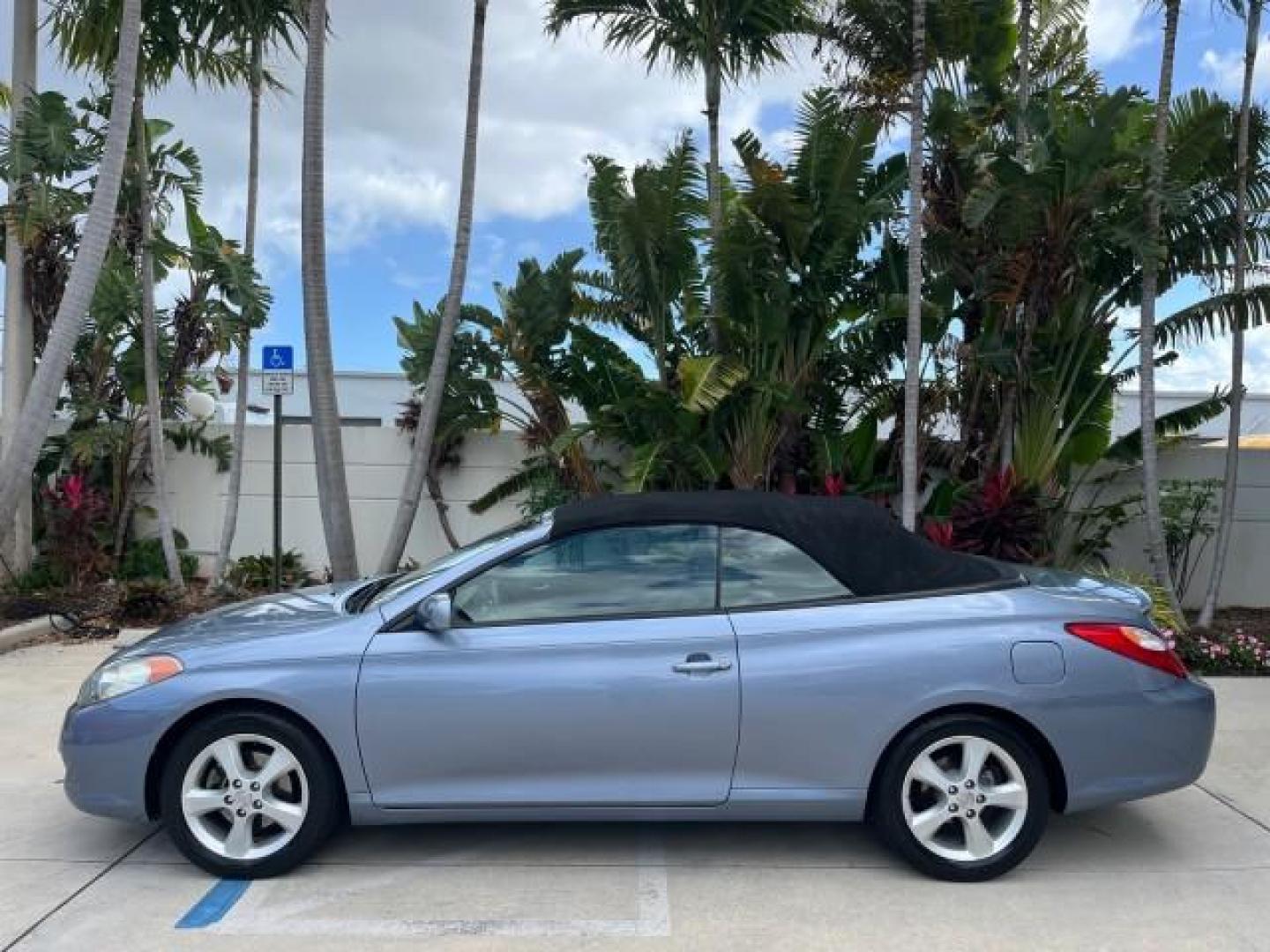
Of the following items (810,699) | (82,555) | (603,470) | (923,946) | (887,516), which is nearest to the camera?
(923,946)

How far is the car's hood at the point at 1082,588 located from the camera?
4316 millimetres

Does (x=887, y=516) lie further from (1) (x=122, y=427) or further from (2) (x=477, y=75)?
(1) (x=122, y=427)

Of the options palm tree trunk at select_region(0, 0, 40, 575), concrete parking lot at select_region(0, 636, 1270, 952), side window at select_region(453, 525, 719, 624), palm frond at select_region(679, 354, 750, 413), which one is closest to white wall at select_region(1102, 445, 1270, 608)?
palm frond at select_region(679, 354, 750, 413)

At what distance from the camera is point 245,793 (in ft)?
13.2

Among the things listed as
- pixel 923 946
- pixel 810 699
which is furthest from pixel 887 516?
pixel 923 946

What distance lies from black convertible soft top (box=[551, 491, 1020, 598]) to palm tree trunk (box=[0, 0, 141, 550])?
557cm

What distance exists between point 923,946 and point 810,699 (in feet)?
3.06

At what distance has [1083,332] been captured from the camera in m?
9.77

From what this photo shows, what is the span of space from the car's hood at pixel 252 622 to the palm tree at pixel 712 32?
5979 mm

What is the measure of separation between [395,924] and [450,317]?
21.9 ft

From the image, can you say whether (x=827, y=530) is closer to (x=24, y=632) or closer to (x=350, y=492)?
(x=24, y=632)

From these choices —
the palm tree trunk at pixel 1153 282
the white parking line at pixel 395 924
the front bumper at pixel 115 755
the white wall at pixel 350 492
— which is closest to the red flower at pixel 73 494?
the white wall at pixel 350 492

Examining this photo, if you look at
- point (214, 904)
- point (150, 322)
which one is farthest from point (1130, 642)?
point (150, 322)

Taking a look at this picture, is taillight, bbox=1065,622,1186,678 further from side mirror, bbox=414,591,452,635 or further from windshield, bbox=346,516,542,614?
side mirror, bbox=414,591,452,635
